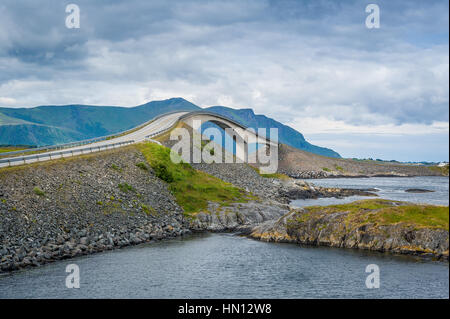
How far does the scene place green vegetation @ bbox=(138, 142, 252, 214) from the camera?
2633 inches

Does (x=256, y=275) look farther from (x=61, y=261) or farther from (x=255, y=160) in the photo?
(x=255, y=160)

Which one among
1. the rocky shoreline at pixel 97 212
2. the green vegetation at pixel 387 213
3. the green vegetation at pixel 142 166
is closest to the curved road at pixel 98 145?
the rocky shoreline at pixel 97 212

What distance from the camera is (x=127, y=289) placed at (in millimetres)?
33000

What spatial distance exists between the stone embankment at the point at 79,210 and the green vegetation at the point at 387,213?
72.2ft

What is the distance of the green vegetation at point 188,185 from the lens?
2633 inches

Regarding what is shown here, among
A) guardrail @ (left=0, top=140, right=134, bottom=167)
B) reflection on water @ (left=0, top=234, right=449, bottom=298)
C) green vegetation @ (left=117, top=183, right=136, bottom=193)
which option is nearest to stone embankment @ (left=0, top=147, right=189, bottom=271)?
green vegetation @ (left=117, top=183, right=136, bottom=193)

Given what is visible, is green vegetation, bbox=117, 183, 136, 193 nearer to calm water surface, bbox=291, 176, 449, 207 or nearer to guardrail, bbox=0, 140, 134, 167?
guardrail, bbox=0, 140, 134, 167

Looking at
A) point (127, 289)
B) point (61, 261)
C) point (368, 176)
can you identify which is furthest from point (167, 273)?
point (368, 176)

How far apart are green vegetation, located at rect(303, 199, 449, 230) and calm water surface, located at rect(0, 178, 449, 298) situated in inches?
116

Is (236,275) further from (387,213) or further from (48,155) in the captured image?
(48,155)

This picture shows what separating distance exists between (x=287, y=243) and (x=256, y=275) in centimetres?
1198

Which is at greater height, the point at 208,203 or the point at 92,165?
the point at 92,165
